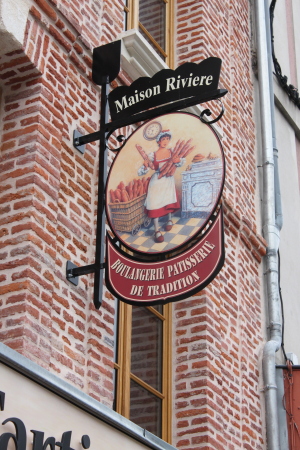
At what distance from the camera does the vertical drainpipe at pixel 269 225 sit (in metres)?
8.12

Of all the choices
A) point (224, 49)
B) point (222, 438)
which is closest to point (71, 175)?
point (222, 438)

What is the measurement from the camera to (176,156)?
19.3ft

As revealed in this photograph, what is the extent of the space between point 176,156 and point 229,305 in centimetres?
261

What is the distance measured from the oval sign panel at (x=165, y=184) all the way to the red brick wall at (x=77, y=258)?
1.68 ft

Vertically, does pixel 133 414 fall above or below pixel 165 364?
below

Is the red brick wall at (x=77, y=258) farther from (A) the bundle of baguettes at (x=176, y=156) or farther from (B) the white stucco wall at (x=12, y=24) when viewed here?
(A) the bundle of baguettes at (x=176, y=156)

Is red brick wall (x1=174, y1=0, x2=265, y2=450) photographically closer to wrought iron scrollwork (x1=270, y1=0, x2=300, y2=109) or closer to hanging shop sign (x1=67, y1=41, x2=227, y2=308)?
wrought iron scrollwork (x1=270, y1=0, x2=300, y2=109)

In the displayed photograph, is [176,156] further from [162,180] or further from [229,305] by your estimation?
[229,305]

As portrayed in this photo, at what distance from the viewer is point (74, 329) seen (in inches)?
233

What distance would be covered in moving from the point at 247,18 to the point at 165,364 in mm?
5087

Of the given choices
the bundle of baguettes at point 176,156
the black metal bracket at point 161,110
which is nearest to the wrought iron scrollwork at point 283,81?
the black metal bracket at point 161,110

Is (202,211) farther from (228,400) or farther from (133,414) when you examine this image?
(228,400)

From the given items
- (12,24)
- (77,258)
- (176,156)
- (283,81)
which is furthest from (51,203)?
(283,81)

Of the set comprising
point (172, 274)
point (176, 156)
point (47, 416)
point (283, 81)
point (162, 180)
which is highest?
point (283, 81)
